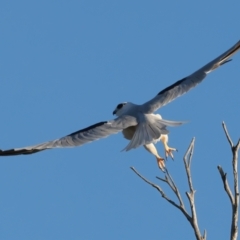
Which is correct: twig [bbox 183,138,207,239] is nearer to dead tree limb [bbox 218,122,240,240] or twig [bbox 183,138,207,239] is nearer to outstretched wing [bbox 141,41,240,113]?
dead tree limb [bbox 218,122,240,240]

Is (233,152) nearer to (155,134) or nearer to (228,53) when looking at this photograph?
(155,134)

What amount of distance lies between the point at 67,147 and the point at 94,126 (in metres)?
0.60

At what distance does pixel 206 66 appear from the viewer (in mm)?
8508

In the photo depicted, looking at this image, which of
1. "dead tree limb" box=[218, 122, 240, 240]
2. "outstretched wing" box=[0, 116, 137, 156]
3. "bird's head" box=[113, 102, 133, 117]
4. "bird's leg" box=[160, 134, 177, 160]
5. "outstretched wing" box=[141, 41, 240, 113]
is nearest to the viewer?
"dead tree limb" box=[218, 122, 240, 240]

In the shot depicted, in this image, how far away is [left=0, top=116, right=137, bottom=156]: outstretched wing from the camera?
6.37 metres

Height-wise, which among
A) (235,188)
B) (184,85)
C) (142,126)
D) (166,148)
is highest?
(184,85)

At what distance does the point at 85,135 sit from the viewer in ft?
22.8

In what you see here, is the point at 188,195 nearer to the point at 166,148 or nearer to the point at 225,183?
the point at 225,183

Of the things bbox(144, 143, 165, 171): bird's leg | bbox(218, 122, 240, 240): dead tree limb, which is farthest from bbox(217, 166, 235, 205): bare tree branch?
bbox(144, 143, 165, 171): bird's leg

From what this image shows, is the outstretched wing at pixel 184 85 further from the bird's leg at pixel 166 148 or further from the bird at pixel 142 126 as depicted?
the bird's leg at pixel 166 148

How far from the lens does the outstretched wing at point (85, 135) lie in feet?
20.9

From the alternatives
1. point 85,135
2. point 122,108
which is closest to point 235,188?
point 85,135

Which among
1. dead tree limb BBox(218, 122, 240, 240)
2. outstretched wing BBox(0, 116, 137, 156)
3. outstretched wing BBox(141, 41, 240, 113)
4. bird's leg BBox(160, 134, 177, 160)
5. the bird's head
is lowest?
dead tree limb BBox(218, 122, 240, 240)

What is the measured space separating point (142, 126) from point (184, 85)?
1.07 metres
